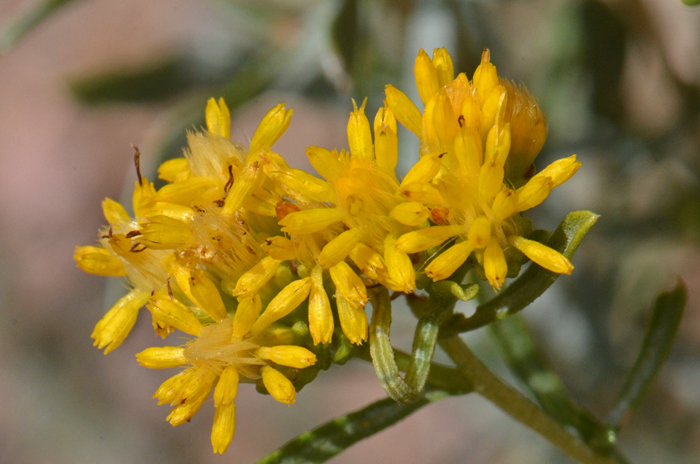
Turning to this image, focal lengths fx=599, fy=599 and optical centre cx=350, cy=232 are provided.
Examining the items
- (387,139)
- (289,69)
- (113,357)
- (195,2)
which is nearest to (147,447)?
(113,357)

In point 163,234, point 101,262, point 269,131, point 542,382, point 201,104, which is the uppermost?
point 269,131

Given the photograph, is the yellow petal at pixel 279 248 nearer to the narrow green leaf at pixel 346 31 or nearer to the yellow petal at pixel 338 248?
the yellow petal at pixel 338 248

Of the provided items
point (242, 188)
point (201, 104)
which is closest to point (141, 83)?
point (201, 104)

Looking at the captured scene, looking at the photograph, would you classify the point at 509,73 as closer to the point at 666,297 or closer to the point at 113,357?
the point at 666,297

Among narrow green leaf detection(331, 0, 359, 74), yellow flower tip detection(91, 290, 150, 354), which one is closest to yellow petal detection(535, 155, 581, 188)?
yellow flower tip detection(91, 290, 150, 354)

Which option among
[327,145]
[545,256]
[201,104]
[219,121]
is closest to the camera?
[545,256]

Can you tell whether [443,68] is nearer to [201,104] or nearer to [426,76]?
[426,76]
